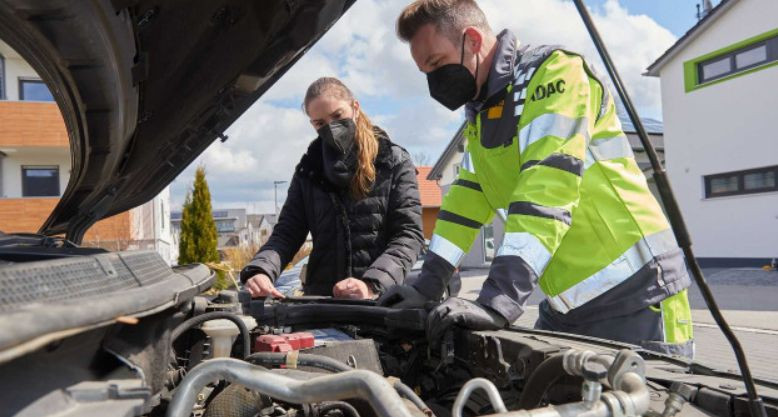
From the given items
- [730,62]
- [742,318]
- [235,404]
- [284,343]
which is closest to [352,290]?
[284,343]

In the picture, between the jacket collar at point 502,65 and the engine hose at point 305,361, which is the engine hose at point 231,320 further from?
the jacket collar at point 502,65

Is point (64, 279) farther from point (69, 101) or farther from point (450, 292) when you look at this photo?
point (450, 292)

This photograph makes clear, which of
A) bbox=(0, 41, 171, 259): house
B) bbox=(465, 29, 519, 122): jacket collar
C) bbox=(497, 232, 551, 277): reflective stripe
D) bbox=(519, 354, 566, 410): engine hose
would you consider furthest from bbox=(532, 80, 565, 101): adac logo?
bbox=(0, 41, 171, 259): house

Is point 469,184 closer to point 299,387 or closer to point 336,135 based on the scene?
point 336,135

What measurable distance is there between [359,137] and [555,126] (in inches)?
58.6

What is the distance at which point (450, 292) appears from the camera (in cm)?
371

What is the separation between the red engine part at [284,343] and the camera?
5.54 ft

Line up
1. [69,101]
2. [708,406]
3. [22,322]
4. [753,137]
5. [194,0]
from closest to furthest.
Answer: [22,322] < [708,406] < [194,0] < [69,101] < [753,137]

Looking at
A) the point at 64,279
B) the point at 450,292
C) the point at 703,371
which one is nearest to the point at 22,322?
the point at 64,279

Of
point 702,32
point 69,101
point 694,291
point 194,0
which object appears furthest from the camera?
point 702,32

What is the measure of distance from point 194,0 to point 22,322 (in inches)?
56.0

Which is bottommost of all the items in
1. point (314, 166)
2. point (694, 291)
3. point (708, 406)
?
point (694, 291)

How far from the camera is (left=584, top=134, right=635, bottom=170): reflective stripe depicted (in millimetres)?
1923

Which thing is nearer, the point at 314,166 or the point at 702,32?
the point at 314,166
